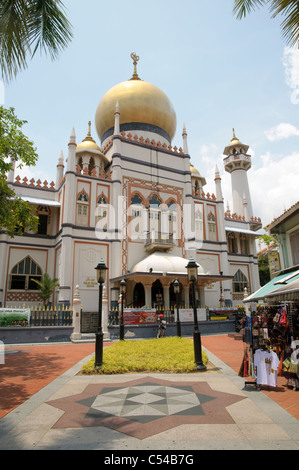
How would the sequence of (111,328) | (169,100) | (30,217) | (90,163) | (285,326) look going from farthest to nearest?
(169,100)
(90,163)
(111,328)
(30,217)
(285,326)

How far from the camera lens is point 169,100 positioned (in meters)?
30.8

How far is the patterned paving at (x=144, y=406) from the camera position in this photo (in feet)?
15.1

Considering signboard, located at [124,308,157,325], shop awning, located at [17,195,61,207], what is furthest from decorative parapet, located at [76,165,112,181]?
signboard, located at [124,308,157,325]

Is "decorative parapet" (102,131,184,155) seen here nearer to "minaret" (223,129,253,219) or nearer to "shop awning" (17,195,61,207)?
"shop awning" (17,195,61,207)

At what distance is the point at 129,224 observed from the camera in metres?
24.0

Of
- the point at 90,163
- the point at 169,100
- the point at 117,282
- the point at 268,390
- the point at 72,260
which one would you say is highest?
the point at 169,100

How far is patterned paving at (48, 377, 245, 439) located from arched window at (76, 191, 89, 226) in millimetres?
16787

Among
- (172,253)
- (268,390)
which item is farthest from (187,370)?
(172,253)

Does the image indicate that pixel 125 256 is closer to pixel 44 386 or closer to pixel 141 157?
pixel 141 157

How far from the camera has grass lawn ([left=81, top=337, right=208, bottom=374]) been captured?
8469 millimetres

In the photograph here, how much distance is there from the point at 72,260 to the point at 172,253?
7977 mm

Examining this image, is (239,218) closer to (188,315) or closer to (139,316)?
(188,315)

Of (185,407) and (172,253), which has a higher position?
(172,253)

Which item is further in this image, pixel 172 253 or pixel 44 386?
pixel 172 253
